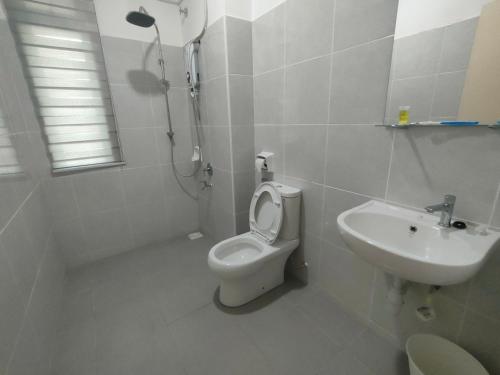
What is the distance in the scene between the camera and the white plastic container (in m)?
0.97

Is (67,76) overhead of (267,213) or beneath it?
overhead

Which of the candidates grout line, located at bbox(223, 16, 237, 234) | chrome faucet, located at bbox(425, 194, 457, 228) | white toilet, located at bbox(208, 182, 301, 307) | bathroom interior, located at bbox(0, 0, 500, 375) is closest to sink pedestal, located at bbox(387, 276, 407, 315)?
bathroom interior, located at bbox(0, 0, 500, 375)

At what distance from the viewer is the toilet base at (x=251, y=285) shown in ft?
5.08

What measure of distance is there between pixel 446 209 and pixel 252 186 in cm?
139

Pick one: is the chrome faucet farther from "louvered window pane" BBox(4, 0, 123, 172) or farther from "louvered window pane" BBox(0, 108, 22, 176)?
"louvered window pane" BBox(4, 0, 123, 172)

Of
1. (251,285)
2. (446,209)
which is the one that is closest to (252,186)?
→ (251,285)

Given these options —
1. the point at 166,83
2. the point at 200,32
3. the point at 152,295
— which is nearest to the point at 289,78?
the point at 200,32

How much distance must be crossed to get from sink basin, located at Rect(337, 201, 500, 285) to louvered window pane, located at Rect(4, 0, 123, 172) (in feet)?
6.89

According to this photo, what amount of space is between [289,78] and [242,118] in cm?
49

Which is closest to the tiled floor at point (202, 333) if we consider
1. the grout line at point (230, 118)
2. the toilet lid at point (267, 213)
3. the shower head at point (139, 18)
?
the toilet lid at point (267, 213)

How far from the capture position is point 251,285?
160 centimetres

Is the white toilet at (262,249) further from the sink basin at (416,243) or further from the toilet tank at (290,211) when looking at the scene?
the sink basin at (416,243)

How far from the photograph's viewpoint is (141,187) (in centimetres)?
229

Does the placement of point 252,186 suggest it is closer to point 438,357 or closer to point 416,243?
point 416,243
